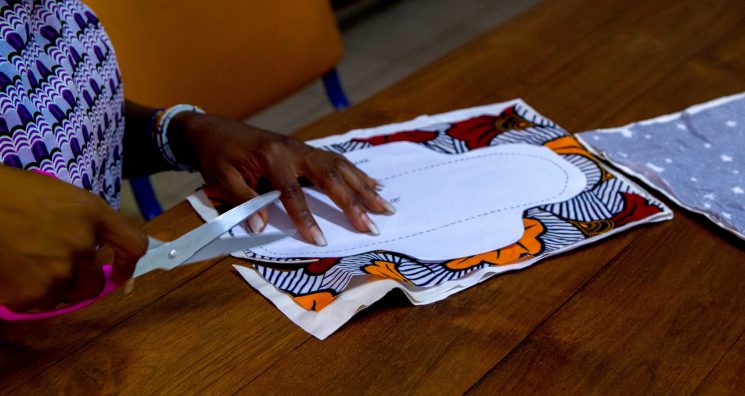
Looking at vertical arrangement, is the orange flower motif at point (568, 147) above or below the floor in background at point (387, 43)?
above

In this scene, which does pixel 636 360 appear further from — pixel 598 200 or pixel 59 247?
pixel 59 247

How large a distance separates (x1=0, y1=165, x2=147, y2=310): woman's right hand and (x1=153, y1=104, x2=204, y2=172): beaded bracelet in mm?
398

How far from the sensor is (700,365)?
60cm

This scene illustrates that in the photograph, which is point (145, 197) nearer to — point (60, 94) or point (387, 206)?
point (60, 94)

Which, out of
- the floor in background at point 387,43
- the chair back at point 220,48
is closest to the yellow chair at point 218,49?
the chair back at point 220,48

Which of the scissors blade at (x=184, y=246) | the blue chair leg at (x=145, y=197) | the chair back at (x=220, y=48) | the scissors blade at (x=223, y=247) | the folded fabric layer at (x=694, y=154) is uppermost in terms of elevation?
the scissors blade at (x=184, y=246)

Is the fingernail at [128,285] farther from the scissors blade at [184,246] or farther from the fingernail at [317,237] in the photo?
the fingernail at [317,237]

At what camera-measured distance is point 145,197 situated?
1.28m

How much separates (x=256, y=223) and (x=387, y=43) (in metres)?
2.05

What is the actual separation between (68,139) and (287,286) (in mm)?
269

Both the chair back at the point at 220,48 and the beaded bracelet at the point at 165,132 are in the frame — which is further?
the chair back at the point at 220,48

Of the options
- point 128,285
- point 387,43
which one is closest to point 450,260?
point 128,285

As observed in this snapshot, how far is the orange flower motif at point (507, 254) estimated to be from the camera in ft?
2.30

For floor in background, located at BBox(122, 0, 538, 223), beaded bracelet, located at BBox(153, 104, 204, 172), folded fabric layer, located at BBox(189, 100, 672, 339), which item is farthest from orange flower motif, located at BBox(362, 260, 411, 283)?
floor in background, located at BBox(122, 0, 538, 223)
